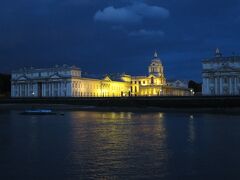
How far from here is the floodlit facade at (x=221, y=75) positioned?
5315 inches

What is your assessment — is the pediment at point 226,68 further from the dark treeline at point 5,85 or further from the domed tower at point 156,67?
the dark treeline at point 5,85

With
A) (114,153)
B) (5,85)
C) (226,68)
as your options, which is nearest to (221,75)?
(226,68)

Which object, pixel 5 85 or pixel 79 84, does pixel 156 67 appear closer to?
pixel 79 84

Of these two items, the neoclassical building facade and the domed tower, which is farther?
the domed tower

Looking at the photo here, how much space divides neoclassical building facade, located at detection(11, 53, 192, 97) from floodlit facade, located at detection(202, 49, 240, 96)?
3972 centimetres

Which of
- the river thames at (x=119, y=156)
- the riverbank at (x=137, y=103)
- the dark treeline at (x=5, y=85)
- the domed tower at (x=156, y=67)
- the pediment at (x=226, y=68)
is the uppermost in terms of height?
the domed tower at (x=156, y=67)

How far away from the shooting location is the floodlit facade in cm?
13500

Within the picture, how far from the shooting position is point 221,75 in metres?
138

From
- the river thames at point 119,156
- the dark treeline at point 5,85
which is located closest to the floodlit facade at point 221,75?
the dark treeline at point 5,85

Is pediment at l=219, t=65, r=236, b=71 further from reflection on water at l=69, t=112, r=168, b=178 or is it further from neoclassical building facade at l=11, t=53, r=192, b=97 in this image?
reflection on water at l=69, t=112, r=168, b=178

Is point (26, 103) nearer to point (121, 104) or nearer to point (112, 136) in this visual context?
point (121, 104)

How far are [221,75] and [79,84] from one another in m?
53.0

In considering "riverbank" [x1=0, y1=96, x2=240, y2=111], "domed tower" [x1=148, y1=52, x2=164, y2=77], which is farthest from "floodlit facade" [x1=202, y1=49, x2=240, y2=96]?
"domed tower" [x1=148, y1=52, x2=164, y2=77]

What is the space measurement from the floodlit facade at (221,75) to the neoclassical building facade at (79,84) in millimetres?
39718
